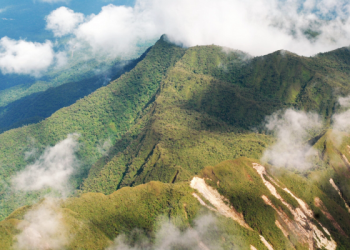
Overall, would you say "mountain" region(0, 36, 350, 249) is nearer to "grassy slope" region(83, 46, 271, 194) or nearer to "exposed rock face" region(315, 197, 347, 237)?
"exposed rock face" region(315, 197, 347, 237)

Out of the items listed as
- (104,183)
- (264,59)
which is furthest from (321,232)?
(264,59)

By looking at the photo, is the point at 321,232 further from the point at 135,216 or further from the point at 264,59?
the point at 264,59

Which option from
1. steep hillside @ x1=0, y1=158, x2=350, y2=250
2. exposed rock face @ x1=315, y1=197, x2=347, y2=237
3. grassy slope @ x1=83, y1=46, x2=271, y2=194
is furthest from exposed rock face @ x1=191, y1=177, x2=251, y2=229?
exposed rock face @ x1=315, y1=197, x2=347, y2=237

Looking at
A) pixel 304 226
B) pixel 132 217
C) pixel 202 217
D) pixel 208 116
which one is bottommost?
pixel 132 217

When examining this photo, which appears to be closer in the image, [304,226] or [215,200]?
[304,226]

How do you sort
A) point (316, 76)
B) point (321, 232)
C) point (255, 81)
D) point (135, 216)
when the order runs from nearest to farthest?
Answer: point (321, 232)
point (135, 216)
point (316, 76)
point (255, 81)

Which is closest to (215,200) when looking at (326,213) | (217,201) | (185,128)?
(217,201)

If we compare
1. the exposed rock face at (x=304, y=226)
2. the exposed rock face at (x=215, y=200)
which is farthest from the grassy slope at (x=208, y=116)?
the exposed rock face at (x=304, y=226)

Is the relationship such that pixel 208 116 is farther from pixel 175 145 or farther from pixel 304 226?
pixel 304 226
